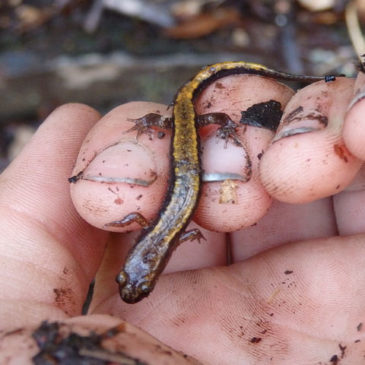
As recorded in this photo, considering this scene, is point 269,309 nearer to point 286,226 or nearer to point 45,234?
point 286,226

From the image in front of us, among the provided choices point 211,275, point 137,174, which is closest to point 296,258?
point 211,275

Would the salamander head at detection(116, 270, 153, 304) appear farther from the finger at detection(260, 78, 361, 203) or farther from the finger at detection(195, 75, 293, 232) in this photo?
the finger at detection(260, 78, 361, 203)

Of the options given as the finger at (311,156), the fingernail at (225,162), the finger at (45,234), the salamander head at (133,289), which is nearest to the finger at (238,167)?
the fingernail at (225,162)

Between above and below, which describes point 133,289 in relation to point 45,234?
below

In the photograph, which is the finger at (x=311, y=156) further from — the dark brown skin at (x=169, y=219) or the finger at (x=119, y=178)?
the finger at (x=119, y=178)

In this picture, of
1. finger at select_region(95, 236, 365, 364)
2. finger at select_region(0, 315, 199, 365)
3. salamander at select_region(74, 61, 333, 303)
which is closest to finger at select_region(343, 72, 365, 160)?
salamander at select_region(74, 61, 333, 303)

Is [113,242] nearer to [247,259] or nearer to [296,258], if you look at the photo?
[247,259]

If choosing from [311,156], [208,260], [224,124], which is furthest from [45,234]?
[311,156]

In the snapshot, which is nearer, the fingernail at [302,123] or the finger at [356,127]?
the finger at [356,127]
